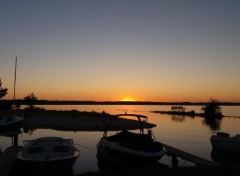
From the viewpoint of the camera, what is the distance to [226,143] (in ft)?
98.4

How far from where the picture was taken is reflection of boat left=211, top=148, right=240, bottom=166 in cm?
2587

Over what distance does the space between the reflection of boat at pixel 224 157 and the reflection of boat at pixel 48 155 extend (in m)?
13.8

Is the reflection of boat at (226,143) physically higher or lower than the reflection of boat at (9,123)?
lower

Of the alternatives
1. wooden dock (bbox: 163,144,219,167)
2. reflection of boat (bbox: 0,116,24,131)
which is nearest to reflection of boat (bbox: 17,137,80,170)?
wooden dock (bbox: 163,144,219,167)

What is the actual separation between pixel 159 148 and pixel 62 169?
6.06m

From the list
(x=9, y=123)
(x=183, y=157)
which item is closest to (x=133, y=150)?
(x=183, y=157)

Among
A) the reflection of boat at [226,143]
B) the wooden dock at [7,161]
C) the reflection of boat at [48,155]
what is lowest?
the reflection of boat at [226,143]

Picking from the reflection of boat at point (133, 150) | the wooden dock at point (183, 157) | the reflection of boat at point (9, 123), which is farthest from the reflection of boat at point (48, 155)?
the reflection of boat at point (9, 123)

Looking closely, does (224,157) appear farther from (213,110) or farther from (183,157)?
(213,110)

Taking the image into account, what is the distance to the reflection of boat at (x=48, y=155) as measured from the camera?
51.3 feet

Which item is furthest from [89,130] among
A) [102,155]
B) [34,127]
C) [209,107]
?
[209,107]

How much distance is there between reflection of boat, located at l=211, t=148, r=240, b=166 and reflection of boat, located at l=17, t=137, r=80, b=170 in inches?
544

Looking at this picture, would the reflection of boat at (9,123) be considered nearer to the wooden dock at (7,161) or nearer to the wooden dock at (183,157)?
the wooden dock at (7,161)

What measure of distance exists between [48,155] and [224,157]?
17.6 metres
